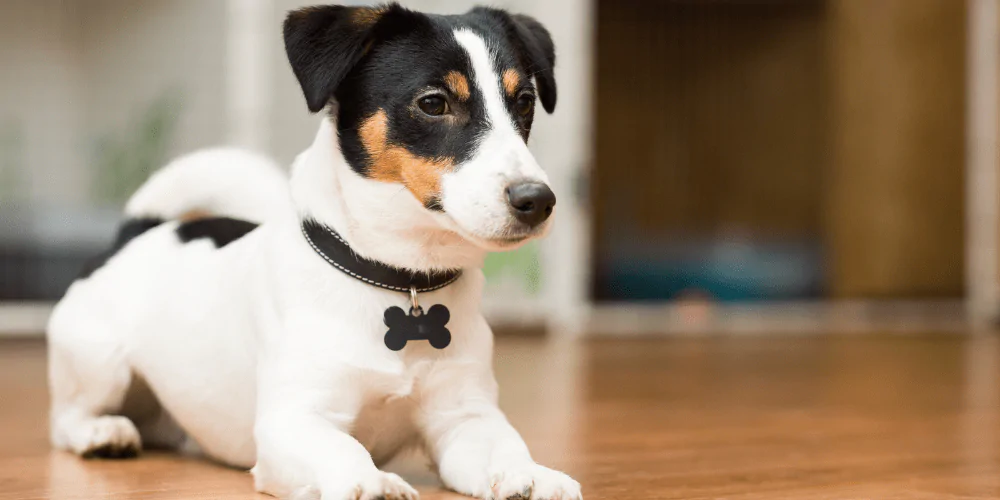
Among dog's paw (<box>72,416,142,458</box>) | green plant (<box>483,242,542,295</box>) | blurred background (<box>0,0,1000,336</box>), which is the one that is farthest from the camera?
blurred background (<box>0,0,1000,336</box>)

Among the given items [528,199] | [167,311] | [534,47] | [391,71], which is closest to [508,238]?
[528,199]

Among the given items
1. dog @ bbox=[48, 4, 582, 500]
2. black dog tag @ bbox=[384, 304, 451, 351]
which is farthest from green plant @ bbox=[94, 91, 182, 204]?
black dog tag @ bbox=[384, 304, 451, 351]

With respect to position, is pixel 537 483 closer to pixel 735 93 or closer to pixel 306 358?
pixel 306 358

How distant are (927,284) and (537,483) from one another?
6.17 meters

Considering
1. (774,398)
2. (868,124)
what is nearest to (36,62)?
(774,398)

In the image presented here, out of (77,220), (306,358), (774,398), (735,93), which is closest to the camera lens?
(306,358)

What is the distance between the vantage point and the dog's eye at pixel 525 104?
5.16 ft

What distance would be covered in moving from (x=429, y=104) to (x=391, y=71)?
0.08m

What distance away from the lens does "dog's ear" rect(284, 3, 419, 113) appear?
1497 mm

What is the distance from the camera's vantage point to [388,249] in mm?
1531

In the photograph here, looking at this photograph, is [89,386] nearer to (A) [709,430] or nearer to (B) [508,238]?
(B) [508,238]

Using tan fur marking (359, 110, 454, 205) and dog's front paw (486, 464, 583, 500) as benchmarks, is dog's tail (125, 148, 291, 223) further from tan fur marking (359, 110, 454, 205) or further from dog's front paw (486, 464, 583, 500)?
dog's front paw (486, 464, 583, 500)

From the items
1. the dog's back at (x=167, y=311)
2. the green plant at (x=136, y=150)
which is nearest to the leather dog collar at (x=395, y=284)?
the dog's back at (x=167, y=311)

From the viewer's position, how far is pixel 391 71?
1.51 m
